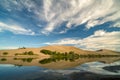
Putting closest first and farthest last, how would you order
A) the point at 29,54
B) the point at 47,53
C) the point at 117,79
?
1. the point at 117,79
2. the point at 29,54
3. the point at 47,53

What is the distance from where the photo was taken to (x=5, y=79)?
26625mm

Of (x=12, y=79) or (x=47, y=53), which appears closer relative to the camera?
(x=12, y=79)

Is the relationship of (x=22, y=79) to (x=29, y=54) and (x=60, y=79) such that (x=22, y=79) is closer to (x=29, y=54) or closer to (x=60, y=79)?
(x=60, y=79)

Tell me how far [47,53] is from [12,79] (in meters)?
164

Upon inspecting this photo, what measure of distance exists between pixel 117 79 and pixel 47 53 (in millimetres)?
167034

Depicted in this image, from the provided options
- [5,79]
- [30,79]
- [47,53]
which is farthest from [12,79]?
[47,53]

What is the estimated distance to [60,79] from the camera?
2639cm

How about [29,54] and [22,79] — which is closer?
[22,79]

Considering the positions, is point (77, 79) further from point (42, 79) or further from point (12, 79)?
point (12, 79)

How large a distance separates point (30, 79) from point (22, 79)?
1.46m

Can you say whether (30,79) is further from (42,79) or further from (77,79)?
(77,79)

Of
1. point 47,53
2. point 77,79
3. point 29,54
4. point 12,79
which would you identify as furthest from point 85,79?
point 47,53

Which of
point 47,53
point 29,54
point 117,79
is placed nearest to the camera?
point 117,79

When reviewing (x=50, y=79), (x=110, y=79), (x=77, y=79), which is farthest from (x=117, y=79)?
(x=50, y=79)
